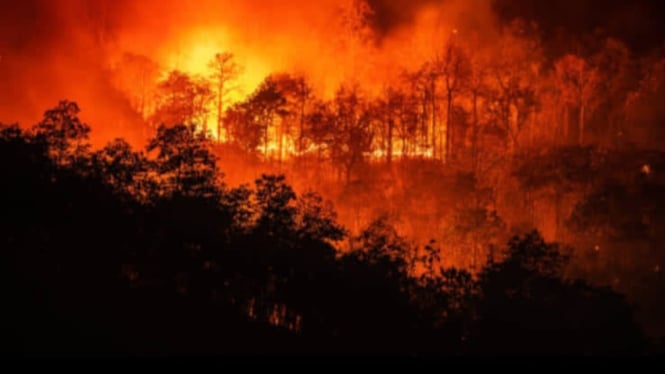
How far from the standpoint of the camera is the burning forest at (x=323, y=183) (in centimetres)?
1881

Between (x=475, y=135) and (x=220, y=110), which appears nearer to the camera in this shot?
(x=220, y=110)

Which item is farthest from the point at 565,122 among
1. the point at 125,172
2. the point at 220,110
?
the point at 125,172

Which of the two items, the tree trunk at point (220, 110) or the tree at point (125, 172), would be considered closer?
the tree at point (125, 172)

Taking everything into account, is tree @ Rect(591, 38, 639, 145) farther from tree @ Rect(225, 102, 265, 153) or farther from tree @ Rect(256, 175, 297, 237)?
tree @ Rect(256, 175, 297, 237)

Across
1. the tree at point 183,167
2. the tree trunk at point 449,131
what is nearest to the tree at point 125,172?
the tree at point 183,167

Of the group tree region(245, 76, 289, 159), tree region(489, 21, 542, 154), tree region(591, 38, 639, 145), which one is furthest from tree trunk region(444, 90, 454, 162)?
tree region(591, 38, 639, 145)

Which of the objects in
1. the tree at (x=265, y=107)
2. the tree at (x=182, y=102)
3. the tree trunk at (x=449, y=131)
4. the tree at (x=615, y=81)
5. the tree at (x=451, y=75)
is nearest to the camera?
the tree at (x=265, y=107)

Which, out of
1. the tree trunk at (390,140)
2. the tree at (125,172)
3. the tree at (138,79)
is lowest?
Answer: the tree at (125,172)

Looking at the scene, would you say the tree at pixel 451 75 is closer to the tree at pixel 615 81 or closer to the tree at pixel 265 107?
the tree at pixel 615 81

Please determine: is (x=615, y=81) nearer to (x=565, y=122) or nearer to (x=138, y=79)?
(x=565, y=122)

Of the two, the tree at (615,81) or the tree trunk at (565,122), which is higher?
the tree at (615,81)

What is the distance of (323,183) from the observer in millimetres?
37312

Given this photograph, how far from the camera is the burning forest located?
1881 cm

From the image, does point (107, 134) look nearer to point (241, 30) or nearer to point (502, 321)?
point (241, 30)
